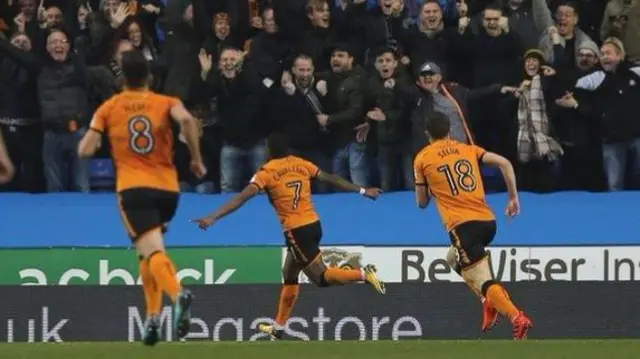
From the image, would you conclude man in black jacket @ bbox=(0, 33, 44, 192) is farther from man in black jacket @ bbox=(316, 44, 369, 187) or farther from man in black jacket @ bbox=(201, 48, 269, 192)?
man in black jacket @ bbox=(316, 44, 369, 187)

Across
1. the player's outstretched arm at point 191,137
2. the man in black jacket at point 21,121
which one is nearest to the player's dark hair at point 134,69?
the player's outstretched arm at point 191,137

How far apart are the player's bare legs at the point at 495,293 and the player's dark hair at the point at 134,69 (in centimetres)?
400

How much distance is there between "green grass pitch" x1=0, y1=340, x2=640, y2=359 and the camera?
13.6 meters

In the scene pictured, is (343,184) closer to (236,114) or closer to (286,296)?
(286,296)

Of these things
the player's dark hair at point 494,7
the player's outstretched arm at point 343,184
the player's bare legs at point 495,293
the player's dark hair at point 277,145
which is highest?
the player's dark hair at point 494,7

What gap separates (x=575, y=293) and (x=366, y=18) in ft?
13.5

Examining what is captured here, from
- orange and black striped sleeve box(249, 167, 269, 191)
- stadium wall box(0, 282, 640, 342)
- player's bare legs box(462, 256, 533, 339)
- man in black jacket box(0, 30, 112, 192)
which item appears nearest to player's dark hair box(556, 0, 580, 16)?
stadium wall box(0, 282, 640, 342)

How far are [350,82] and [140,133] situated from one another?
23.3 feet

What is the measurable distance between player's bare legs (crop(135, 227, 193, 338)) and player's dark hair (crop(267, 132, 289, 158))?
4.43m

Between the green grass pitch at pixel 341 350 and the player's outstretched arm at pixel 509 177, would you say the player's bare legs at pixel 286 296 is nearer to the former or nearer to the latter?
the green grass pitch at pixel 341 350

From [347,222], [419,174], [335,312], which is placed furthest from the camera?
[347,222]

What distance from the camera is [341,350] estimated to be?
1413 cm

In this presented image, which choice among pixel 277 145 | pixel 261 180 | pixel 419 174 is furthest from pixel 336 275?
pixel 419 174

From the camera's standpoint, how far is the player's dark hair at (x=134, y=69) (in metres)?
12.9
